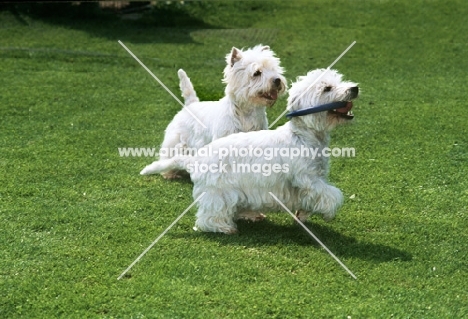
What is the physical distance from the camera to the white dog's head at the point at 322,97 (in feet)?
17.1

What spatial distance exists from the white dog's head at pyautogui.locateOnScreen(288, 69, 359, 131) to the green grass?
881 millimetres

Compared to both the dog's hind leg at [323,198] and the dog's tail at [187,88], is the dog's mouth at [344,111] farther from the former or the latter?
the dog's tail at [187,88]

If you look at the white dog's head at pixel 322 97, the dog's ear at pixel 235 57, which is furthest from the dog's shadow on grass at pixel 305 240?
the dog's ear at pixel 235 57

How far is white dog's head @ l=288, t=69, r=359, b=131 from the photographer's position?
17.1 ft

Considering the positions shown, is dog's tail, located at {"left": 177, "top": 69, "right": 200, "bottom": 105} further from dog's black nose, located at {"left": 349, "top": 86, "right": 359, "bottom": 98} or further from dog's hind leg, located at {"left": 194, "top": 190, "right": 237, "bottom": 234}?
dog's black nose, located at {"left": 349, "top": 86, "right": 359, "bottom": 98}

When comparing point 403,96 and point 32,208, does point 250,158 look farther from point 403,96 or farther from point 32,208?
point 403,96

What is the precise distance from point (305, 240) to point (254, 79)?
1.63 m

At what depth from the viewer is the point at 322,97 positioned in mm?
5227

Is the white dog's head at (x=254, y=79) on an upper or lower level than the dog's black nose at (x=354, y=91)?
lower

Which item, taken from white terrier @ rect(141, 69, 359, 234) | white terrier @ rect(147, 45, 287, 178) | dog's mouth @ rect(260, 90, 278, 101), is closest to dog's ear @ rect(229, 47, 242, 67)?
white terrier @ rect(147, 45, 287, 178)

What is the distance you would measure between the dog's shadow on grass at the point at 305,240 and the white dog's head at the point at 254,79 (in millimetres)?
1162

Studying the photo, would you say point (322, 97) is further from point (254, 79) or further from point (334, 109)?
point (254, 79)

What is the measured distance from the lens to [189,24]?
13695 mm

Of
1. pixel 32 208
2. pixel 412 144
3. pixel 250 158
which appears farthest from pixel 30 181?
pixel 412 144
